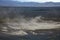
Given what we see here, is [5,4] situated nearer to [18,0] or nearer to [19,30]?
[18,0]

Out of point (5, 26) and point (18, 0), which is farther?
point (5, 26)

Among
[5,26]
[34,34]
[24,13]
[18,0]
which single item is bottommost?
[34,34]

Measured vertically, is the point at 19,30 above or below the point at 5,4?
below

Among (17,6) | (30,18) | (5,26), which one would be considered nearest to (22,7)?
(17,6)

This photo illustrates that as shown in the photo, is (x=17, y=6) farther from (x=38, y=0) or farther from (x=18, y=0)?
(x=38, y=0)

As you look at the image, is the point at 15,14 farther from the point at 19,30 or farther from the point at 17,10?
the point at 19,30

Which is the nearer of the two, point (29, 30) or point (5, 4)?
point (5, 4)

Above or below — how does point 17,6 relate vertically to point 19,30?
above

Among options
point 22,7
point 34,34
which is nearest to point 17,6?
point 22,7
